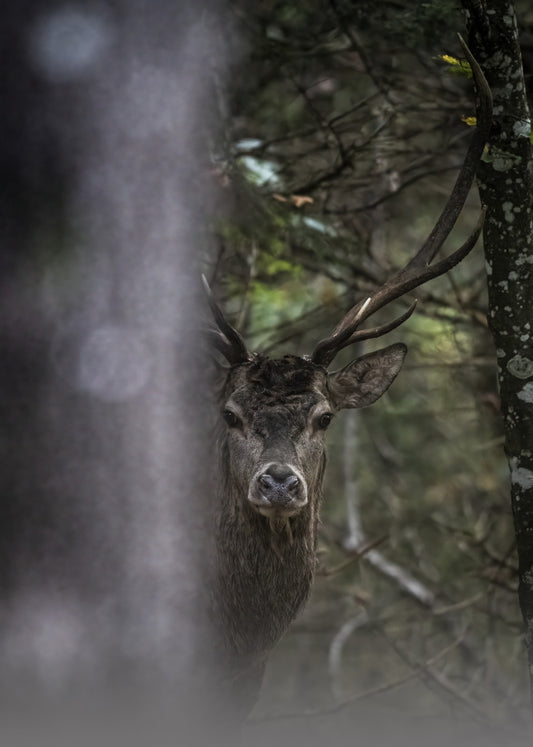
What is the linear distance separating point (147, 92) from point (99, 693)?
7.48 ft

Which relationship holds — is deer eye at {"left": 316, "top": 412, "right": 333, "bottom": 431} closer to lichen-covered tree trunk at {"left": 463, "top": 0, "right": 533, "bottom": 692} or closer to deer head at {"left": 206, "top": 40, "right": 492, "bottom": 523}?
deer head at {"left": 206, "top": 40, "right": 492, "bottom": 523}

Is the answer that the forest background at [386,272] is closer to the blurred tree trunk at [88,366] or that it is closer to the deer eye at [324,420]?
the deer eye at [324,420]

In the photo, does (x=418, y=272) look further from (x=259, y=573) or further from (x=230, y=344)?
(x=259, y=573)

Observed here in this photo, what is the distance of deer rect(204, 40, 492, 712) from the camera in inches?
188

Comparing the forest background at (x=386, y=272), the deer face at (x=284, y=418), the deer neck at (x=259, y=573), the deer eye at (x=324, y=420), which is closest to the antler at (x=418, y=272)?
the deer face at (x=284, y=418)

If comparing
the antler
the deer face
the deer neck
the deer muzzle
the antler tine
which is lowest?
the deer neck

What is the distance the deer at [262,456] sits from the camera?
478 cm

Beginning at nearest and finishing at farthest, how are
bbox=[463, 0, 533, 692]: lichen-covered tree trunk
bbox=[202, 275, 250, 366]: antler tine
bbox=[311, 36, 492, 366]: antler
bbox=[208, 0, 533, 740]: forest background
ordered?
1. bbox=[463, 0, 533, 692]: lichen-covered tree trunk
2. bbox=[311, 36, 492, 366]: antler
3. bbox=[202, 275, 250, 366]: antler tine
4. bbox=[208, 0, 533, 740]: forest background

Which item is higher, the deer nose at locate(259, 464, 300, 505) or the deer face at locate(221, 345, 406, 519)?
the deer face at locate(221, 345, 406, 519)

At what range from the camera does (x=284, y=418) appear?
4.77 meters

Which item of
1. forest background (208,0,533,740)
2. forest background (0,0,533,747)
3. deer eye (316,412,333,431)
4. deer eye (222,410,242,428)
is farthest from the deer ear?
forest background (208,0,533,740)

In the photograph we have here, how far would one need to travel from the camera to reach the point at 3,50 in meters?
3.37

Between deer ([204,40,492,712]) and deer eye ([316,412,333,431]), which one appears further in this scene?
deer eye ([316,412,333,431])

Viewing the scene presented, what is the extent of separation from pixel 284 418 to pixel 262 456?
0.91 ft
